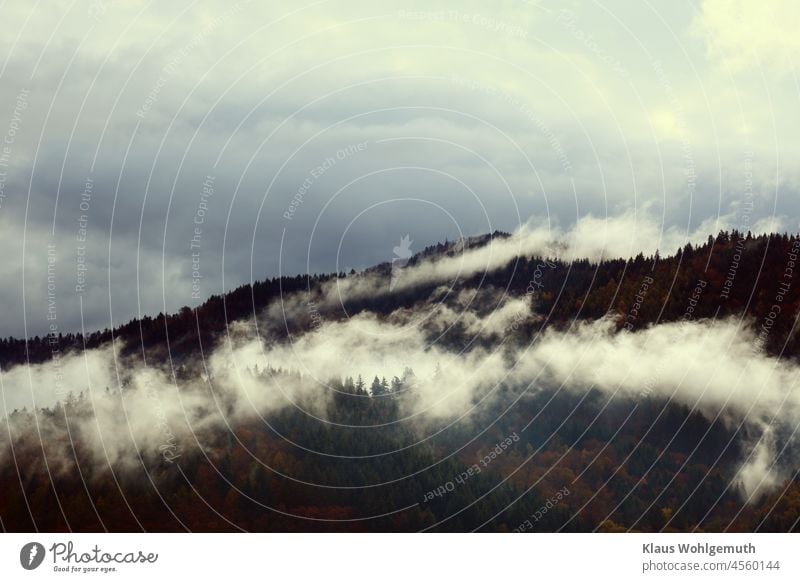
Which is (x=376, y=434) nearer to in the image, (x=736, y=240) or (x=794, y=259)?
(x=736, y=240)

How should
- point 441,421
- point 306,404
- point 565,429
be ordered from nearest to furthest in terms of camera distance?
1. point 306,404
2. point 441,421
3. point 565,429

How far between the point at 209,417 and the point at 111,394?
871 cm

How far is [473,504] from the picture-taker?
253 feet

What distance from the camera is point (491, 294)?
9025cm

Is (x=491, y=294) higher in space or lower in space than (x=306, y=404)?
higher

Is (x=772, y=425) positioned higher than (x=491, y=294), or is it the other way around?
(x=491, y=294)

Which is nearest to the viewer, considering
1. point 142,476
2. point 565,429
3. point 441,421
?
point 142,476

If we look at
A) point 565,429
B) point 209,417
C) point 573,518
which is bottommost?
point 573,518

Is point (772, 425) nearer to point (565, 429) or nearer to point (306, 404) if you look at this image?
point (565, 429)
